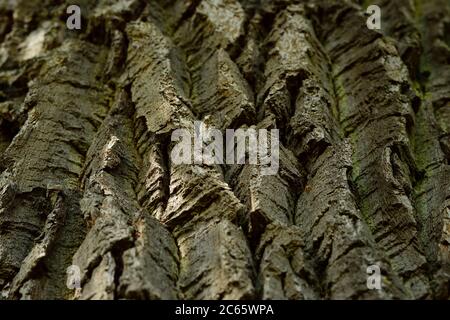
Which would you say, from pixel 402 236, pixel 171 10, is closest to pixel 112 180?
pixel 402 236

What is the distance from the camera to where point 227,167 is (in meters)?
11.4

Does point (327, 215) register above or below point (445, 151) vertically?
below

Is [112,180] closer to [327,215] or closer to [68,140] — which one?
[68,140]

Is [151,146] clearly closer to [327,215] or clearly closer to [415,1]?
[327,215]

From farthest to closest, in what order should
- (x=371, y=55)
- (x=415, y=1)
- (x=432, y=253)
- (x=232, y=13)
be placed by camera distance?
1. (x=415, y=1)
2. (x=232, y=13)
3. (x=371, y=55)
4. (x=432, y=253)

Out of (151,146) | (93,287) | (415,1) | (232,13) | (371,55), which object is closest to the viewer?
(93,287)

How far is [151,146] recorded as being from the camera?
11.9m

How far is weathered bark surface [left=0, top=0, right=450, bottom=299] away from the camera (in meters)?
9.12

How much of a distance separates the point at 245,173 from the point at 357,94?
4.21 metres

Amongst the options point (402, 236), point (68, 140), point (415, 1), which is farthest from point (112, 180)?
point (415, 1)

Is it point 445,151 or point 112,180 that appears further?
point 445,151

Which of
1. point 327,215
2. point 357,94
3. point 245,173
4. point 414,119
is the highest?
point 357,94

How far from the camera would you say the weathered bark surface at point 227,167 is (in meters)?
9.12

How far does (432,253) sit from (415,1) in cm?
1192
